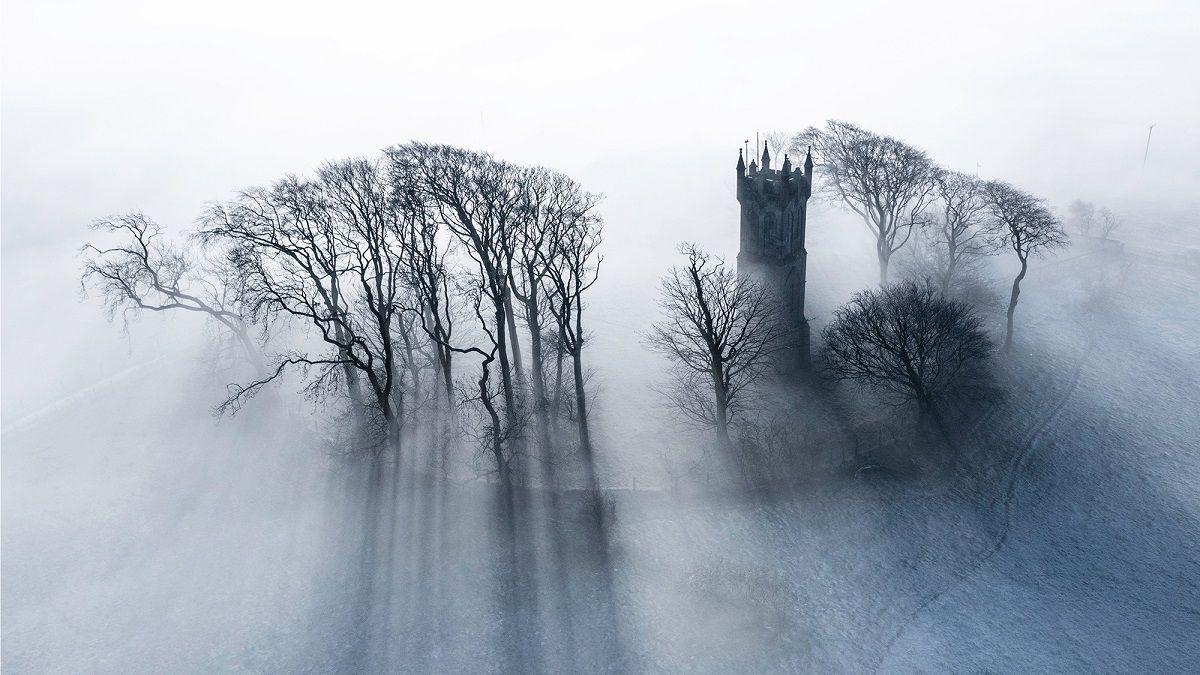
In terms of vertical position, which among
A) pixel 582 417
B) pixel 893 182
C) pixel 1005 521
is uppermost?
pixel 893 182

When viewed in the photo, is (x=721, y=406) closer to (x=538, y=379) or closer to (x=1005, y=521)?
(x=538, y=379)

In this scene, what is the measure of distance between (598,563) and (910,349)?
18.8 meters

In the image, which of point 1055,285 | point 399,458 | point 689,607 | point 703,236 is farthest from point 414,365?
point 1055,285

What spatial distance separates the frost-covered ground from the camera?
18938mm

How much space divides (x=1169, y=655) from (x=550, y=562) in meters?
18.9

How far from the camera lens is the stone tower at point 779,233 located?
32625mm

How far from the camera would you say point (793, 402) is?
32.7 metres

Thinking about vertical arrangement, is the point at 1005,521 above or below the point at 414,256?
below

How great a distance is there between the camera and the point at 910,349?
30500 millimetres

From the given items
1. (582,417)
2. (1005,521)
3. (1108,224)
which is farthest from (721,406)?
(1108,224)

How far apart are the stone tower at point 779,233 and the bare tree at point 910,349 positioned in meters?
2.47

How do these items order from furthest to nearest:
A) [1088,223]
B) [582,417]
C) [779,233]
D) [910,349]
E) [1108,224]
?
[1108,224], [1088,223], [779,233], [910,349], [582,417]

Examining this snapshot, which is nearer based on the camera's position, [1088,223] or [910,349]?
[910,349]

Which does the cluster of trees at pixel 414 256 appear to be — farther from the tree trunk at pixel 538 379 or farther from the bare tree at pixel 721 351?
the bare tree at pixel 721 351
